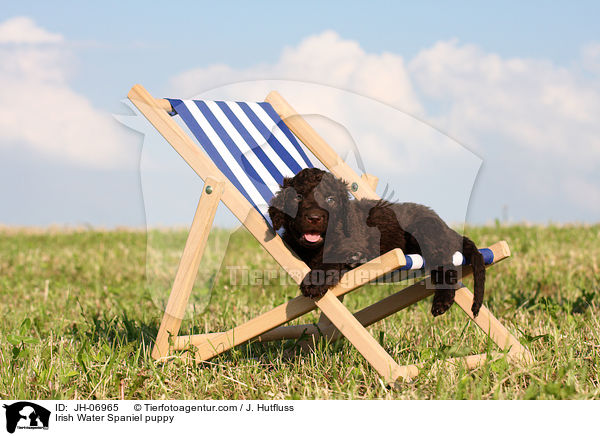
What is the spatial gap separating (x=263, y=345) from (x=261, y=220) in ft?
3.20

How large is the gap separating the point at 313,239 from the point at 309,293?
9.4 inches

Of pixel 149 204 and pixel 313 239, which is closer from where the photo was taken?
pixel 313 239

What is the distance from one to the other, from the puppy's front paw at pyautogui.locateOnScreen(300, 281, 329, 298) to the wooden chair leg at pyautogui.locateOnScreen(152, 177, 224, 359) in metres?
0.61

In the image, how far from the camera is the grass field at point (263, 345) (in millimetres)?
2744

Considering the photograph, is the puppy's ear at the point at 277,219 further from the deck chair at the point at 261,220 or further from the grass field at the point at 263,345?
the grass field at the point at 263,345

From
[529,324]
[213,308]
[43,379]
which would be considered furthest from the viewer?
[213,308]

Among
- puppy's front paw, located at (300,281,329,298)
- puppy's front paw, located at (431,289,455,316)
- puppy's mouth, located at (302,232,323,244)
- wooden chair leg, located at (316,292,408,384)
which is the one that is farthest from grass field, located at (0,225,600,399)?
puppy's mouth, located at (302,232,323,244)

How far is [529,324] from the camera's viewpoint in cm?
395
